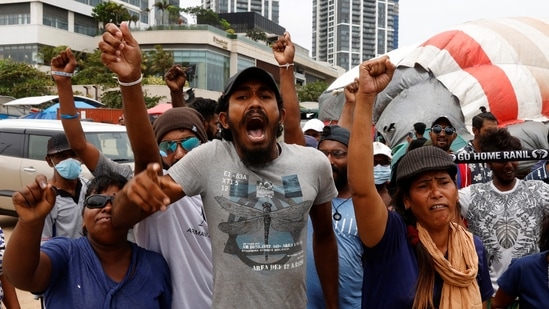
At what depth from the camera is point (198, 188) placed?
213 cm

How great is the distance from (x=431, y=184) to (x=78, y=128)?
1949 mm

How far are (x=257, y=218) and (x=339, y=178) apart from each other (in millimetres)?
1184

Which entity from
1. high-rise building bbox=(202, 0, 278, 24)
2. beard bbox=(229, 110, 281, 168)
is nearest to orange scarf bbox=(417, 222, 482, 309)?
beard bbox=(229, 110, 281, 168)

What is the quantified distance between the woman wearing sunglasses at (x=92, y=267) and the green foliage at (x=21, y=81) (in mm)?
35719

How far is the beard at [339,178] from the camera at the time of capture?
3170 millimetres

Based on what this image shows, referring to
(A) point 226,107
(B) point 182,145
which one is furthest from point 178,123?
(A) point 226,107

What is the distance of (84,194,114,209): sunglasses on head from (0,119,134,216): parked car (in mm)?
5346

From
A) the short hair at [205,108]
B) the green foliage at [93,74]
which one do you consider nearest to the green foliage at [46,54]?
the green foliage at [93,74]

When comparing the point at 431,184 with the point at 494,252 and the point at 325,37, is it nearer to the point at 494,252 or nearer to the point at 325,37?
the point at 494,252

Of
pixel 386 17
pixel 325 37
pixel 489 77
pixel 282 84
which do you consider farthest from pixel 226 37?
pixel 386 17

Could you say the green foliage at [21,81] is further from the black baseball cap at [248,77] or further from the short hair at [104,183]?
the black baseball cap at [248,77]

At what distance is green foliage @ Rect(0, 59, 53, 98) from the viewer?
1367 inches

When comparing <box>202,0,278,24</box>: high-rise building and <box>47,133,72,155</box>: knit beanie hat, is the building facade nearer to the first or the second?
<box>47,133,72,155</box>: knit beanie hat

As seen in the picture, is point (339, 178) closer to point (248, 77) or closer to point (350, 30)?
point (248, 77)
